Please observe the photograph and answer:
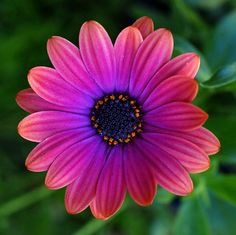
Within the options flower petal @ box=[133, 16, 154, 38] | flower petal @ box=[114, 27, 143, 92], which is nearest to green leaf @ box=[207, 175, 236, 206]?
flower petal @ box=[114, 27, 143, 92]

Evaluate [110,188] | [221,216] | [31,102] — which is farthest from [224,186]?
[31,102]

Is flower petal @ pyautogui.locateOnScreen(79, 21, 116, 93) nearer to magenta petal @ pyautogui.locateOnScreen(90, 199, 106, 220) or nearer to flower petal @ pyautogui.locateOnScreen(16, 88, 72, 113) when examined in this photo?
flower petal @ pyautogui.locateOnScreen(16, 88, 72, 113)

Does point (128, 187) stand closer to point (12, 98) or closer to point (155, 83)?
point (155, 83)

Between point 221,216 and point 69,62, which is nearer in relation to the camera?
point 69,62

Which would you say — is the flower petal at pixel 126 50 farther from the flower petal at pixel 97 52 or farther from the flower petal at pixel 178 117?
the flower petal at pixel 178 117

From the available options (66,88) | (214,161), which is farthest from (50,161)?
(214,161)

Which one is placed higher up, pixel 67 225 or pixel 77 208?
pixel 77 208

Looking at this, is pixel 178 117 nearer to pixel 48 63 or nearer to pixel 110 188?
pixel 110 188
